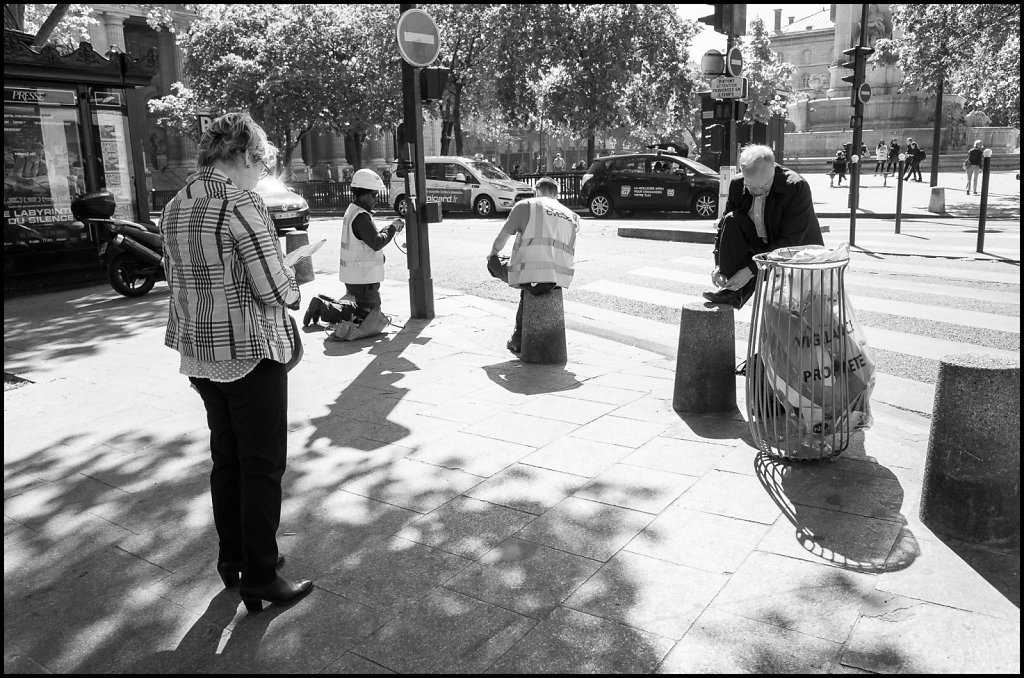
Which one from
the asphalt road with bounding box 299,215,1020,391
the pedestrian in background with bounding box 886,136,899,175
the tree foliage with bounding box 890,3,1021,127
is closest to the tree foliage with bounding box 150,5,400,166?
the tree foliage with bounding box 890,3,1021,127

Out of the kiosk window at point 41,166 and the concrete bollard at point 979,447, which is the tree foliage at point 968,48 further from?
the concrete bollard at point 979,447

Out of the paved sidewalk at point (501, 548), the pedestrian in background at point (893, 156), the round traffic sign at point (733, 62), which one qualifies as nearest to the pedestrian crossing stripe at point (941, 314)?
the paved sidewalk at point (501, 548)

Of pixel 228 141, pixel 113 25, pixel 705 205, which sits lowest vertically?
pixel 705 205

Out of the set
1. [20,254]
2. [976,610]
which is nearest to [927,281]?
[976,610]

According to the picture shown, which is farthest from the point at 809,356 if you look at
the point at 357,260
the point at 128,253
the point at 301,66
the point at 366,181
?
the point at 301,66

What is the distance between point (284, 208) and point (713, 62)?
9.18m

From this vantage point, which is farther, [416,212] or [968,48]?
[968,48]

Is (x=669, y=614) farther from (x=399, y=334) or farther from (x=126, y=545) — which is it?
(x=399, y=334)

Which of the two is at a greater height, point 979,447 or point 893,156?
→ point 893,156

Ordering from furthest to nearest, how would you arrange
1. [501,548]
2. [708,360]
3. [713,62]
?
[713,62]
[708,360]
[501,548]

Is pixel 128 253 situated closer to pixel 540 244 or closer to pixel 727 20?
pixel 540 244

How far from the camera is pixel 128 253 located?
1079 cm

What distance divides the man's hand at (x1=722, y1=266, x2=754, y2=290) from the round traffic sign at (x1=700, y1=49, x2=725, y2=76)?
406 inches

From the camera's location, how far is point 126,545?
3754mm
